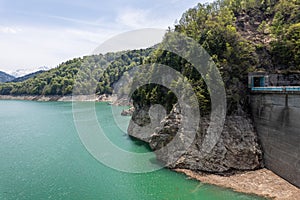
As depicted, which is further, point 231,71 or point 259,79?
point 259,79

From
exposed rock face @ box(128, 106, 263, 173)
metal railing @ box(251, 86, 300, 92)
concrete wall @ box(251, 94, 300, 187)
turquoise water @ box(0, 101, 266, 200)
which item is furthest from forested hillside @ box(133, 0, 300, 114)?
turquoise water @ box(0, 101, 266, 200)

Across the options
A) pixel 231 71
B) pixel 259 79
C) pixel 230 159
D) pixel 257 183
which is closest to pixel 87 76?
pixel 231 71

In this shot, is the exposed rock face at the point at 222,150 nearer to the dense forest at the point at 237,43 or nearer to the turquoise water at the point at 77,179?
the turquoise water at the point at 77,179

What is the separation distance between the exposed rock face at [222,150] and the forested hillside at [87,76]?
90.2 meters

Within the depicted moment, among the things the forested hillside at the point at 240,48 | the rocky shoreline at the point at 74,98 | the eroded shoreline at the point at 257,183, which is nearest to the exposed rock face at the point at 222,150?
the eroded shoreline at the point at 257,183

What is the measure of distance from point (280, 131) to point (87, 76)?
11345 cm

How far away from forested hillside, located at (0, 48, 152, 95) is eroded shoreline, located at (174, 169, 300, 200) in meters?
95.0

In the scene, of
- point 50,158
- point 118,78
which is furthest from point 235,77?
point 118,78

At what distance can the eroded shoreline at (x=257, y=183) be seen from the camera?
1948cm

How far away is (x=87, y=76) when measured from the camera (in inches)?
4887

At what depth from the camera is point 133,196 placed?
2036cm

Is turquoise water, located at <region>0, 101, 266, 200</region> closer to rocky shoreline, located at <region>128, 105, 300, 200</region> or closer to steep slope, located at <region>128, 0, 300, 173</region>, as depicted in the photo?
rocky shoreline, located at <region>128, 105, 300, 200</region>

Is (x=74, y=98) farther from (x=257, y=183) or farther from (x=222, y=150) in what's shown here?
(x=257, y=183)

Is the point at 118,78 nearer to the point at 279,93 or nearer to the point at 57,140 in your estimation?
the point at 57,140
